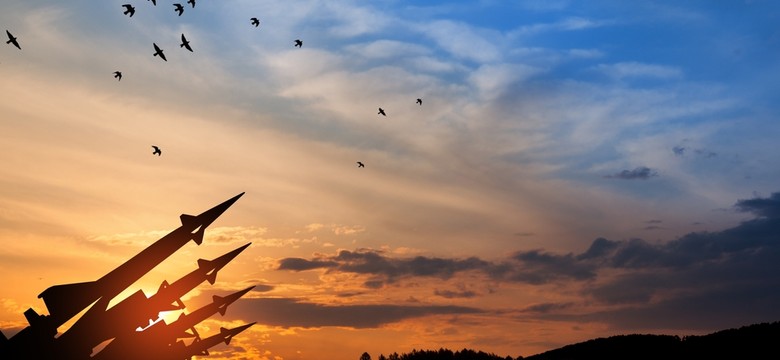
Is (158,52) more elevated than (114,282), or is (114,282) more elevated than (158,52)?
(158,52)

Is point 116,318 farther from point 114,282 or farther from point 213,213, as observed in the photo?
point 213,213

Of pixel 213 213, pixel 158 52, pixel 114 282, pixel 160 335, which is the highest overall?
pixel 158 52

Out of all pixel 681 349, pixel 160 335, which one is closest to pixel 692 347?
pixel 681 349

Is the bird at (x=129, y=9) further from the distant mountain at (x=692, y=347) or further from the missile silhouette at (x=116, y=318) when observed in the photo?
the distant mountain at (x=692, y=347)

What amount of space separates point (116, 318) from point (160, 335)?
329 centimetres

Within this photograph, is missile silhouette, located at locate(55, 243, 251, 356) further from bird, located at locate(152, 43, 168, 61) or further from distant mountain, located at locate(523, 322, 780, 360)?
distant mountain, located at locate(523, 322, 780, 360)

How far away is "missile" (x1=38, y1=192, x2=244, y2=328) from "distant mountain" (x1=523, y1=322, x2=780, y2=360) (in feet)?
116

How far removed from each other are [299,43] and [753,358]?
117 ft

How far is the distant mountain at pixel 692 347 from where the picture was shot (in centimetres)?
4738

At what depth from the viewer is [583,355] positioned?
181 ft

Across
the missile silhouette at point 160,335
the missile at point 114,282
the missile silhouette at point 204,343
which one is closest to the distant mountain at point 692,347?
the missile silhouette at point 204,343

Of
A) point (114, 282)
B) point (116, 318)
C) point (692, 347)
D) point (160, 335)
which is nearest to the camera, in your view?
point (114, 282)

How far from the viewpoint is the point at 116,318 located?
22.3 m

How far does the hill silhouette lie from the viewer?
156ft
